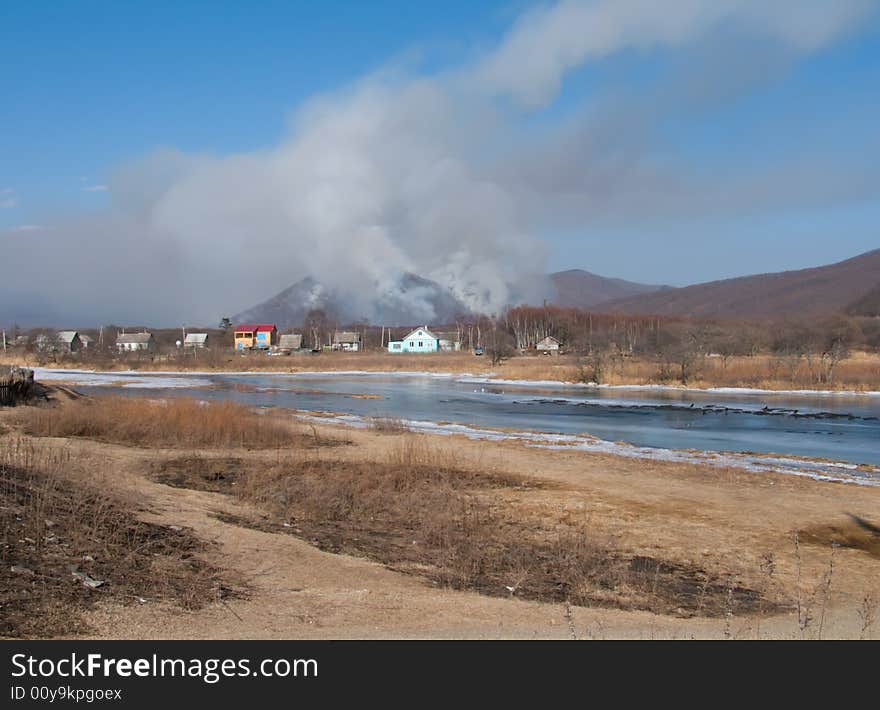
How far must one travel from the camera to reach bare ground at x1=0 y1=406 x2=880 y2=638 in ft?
24.8

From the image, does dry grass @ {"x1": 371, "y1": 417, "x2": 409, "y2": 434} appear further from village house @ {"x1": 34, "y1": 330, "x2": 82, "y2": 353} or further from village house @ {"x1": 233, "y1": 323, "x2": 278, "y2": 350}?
village house @ {"x1": 233, "y1": 323, "x2": 278, "y2": 350}

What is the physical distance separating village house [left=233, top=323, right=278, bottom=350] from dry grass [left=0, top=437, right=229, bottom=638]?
14313 centimetres

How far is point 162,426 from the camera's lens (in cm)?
2395

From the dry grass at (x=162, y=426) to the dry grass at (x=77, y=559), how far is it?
1108cm

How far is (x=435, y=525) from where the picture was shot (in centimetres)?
1314

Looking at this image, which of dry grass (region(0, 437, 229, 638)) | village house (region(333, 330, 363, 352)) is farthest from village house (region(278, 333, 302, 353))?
dry grass (region(0, 437, 229, 638))

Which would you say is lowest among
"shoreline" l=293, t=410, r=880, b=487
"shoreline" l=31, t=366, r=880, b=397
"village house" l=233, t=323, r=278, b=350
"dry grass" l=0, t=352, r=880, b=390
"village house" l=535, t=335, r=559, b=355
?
"shoreline" l=293, t=410, r=880, b=487

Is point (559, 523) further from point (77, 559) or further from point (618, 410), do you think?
point (618, 410)

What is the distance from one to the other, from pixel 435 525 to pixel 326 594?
4.55 meters

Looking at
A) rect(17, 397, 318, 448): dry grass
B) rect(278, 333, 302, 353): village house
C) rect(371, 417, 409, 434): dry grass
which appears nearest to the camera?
rect(17, 397, 318, 448): dry grass

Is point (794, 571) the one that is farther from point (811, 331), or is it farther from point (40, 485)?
point (811, 331)

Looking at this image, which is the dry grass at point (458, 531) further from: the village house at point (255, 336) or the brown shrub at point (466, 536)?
the village house at point (255, 336)

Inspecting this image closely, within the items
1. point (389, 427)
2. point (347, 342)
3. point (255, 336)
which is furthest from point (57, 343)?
point (389, 427)

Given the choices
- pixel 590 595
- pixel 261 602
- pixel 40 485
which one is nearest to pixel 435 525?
pixel 590 595
